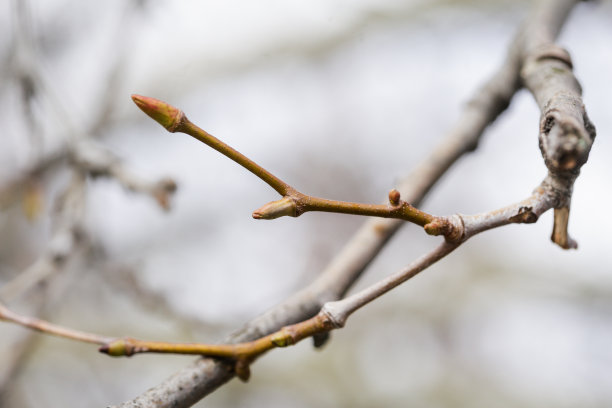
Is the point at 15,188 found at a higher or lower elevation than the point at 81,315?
higher

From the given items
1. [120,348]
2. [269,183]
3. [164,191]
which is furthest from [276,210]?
[164,191]

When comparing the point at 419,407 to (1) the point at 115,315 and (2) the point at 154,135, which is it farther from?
(2) the point at 154,135

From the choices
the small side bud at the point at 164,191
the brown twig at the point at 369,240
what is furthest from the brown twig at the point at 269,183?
the small side bud at the point at 164,191

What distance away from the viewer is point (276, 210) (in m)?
0.30

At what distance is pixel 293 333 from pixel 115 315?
5.60ft

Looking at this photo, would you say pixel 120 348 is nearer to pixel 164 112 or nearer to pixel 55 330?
pixel 55 330

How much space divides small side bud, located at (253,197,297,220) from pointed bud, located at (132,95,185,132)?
0.07 metres

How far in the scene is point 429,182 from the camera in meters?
0.59

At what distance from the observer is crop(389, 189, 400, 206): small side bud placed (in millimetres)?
306

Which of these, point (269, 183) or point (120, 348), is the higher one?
point (269, 183)

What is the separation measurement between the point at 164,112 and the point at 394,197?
0.47 ft

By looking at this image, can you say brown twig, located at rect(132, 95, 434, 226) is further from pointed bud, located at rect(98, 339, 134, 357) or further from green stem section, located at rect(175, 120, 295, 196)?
pointed bud, located at rect(98, 339, 134, 357)

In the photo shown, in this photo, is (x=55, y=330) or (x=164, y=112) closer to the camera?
(x=164, y=112)

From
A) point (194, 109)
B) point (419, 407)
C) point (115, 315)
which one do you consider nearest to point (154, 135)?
point (194, 109)
